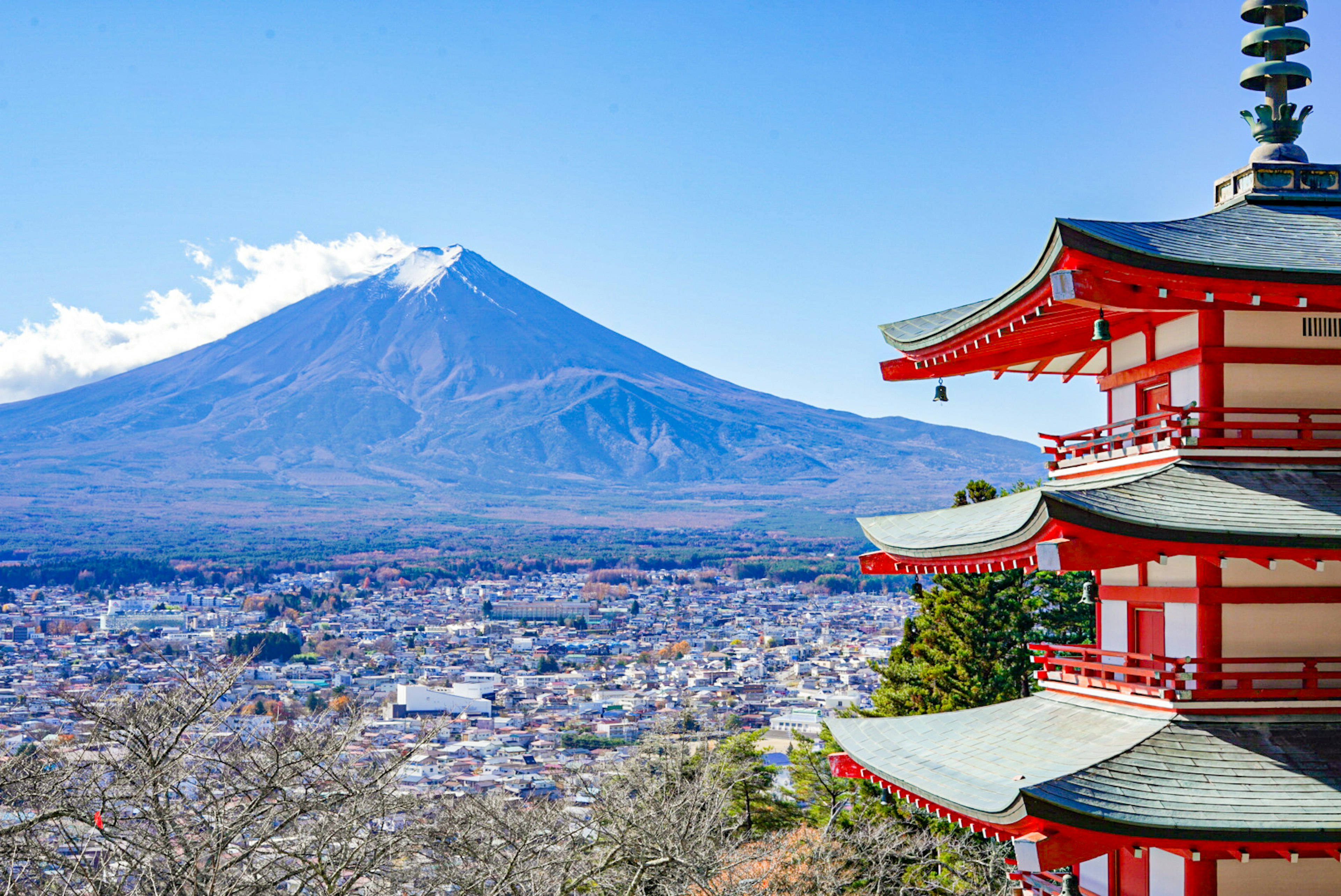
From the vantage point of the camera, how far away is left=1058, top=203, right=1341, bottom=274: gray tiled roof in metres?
6.85

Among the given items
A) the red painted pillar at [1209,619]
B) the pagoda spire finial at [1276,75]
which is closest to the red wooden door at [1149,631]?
the red painted pillar at [1209,619]

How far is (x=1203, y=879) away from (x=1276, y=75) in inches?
198

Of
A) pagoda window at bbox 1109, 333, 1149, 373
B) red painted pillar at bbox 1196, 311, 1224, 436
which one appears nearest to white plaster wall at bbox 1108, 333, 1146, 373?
pagoda window at bbox 1109, 333, 1149, 373

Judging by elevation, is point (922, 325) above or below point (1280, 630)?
above

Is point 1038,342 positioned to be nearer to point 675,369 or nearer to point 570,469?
point 570,469

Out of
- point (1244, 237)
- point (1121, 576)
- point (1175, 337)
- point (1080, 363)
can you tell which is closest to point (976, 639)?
point (1080, 363)

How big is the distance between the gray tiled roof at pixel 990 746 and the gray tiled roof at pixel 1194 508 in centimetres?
121

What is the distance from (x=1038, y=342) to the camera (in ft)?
30.0

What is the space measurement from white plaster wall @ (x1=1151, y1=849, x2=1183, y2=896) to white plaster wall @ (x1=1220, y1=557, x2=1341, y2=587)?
1568 mm

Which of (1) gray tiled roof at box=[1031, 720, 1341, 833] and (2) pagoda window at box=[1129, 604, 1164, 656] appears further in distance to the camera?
(2) pagoda window at box=[1129, 604, 1164, 656]

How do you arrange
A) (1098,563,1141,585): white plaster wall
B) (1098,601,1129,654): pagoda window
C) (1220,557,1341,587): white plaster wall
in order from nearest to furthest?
(1220,557,1341,587): white plaster wall, (1098,563,1141,585): white plaster wall, (1098,601,1129,654): pagoda window

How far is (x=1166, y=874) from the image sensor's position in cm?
718

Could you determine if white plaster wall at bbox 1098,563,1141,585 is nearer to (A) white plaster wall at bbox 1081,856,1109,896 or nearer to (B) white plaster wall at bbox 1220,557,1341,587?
(B) white plaster wall at bbox 1220,557,1341,587

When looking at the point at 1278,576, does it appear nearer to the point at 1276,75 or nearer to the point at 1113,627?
the point at 1113,627
